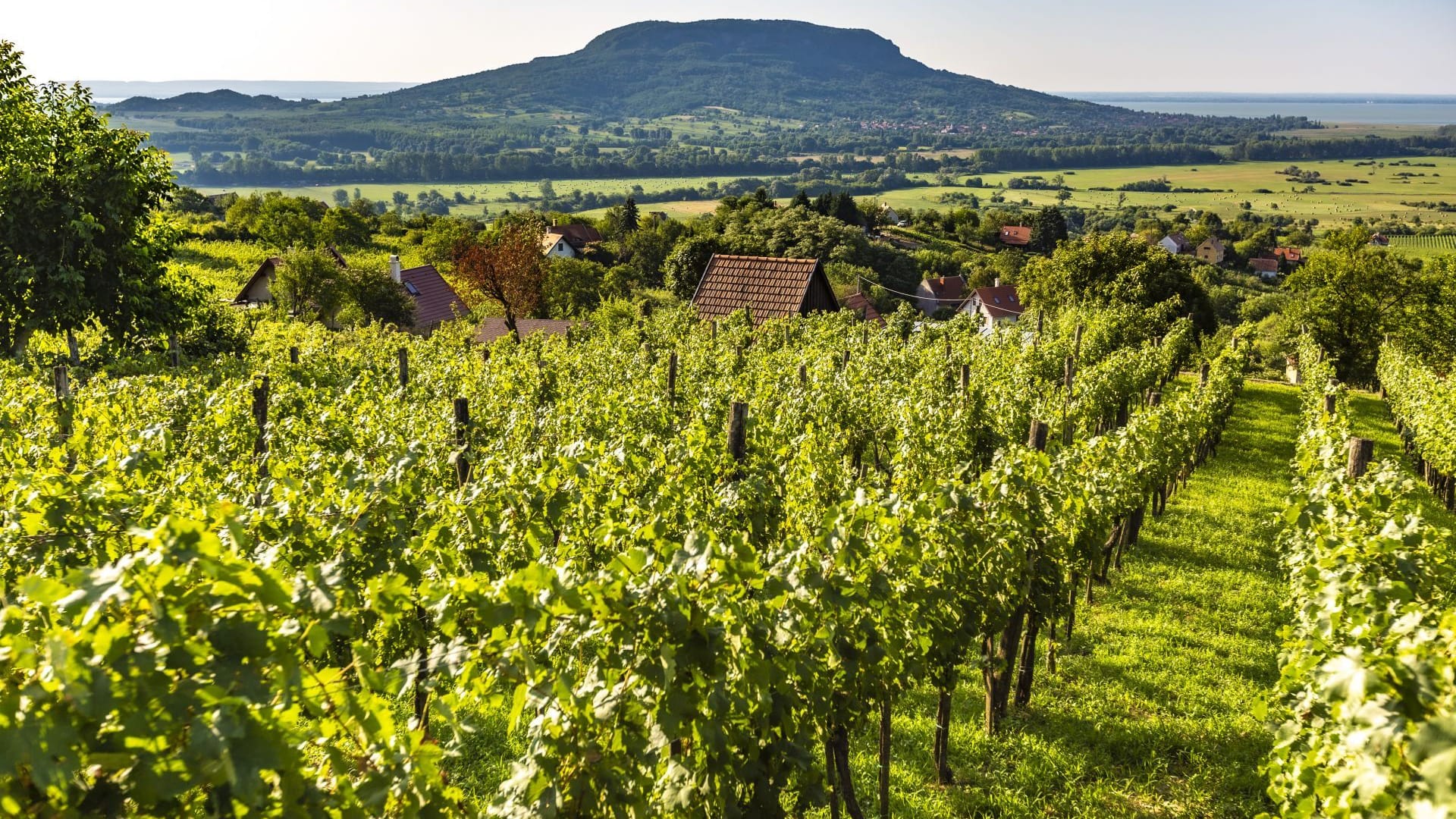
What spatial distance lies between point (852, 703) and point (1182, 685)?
4741 mm

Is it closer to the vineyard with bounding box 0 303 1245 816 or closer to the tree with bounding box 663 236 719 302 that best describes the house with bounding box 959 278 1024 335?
the tree with bounding box 663 236 719 302

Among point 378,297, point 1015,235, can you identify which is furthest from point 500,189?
point 378,297

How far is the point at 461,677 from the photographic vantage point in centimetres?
273

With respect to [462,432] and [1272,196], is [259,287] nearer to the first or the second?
[462,432]

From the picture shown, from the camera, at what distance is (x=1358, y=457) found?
21.2ft

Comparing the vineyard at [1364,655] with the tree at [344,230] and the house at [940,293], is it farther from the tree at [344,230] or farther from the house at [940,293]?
the house at [940,293]

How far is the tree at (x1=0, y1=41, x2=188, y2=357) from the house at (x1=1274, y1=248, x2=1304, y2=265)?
108359 mm

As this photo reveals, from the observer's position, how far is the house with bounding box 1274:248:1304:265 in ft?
312

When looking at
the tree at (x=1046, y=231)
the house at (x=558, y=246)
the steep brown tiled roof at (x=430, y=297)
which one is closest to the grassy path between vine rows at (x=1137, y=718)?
the steep brown tiled roof at (x=430, y=297)

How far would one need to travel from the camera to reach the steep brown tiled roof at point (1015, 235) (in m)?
94.6

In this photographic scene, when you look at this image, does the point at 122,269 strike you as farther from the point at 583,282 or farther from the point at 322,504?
the point at 583,282

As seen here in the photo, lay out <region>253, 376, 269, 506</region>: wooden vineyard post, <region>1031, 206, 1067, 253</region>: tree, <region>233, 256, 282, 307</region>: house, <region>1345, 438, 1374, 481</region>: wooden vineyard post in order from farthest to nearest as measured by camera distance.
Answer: <region>1031, 206, 1067, 253</region>: tree < <region>233, 256, 282, 307</region>: house < <region>253, 376, 269, 506</region>: wooden vineyard post < <region>1345, 438, 1374, 481</region>: wooden vineyard post

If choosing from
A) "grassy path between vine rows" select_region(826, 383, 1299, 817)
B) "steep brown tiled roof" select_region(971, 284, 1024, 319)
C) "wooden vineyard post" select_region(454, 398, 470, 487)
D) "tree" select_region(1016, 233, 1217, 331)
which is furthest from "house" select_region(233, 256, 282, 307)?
"steep brown tiled roof" select_region(971, 284, 1024, 319)

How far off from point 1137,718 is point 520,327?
3301cm
